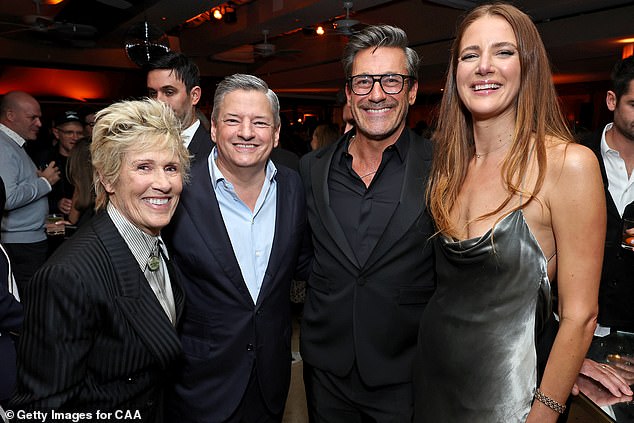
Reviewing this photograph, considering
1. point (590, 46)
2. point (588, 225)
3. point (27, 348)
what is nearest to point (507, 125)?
point (588, 225)

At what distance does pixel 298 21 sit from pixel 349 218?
298 inches

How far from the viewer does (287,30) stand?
372 inches

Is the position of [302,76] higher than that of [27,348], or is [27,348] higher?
[302,76]

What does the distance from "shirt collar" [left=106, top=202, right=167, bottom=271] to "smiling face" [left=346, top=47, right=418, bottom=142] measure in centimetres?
93

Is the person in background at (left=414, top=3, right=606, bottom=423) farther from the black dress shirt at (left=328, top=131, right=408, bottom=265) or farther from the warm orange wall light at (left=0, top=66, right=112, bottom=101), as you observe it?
the warm orange wall light at (left=0, top=66, right=112, bottom=101)

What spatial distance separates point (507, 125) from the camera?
4.84 feet

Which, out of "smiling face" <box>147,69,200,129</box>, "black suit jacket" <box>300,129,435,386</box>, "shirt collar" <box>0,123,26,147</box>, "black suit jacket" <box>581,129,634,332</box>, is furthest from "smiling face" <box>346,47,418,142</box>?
"shirt collar" <box>0,123,26,147</box>

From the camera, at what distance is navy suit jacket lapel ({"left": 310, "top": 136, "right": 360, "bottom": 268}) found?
1.81 metres

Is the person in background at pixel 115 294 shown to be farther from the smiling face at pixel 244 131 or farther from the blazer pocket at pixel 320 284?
the blazer pocket at pixel 320 284

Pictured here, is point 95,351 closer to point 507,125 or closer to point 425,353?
point 425,353

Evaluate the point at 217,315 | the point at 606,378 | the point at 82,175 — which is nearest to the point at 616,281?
the point at 606,378

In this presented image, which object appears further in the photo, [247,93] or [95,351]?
[247,93]

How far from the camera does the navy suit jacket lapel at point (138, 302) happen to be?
1.41 meters

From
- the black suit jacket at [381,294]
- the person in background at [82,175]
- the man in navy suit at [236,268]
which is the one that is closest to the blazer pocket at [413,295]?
the black suit jacket at [381,294]
